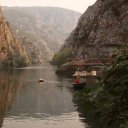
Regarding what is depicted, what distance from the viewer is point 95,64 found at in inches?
5876

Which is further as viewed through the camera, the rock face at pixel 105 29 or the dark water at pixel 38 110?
the rock face at pixel 105 29

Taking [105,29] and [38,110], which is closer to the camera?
[38,110]

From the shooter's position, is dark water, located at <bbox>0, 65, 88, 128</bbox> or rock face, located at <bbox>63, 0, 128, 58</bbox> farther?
rock face, located at <bbox>63, 0, 128, 58</bbox>

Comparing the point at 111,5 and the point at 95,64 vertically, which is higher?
the point at 111,5

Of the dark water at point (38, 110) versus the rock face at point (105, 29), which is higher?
the rock face at point (105, 29)

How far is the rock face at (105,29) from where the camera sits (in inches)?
6225

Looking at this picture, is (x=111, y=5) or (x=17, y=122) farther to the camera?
(x=111, y=5)

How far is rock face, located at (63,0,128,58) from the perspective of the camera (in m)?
158

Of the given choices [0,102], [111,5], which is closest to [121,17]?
[111,5]

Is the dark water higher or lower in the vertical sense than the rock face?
lower

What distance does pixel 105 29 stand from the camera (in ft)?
556

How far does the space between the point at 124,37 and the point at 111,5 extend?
27572 millimetres

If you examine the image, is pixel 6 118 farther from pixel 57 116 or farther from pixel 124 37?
pixel 124 37

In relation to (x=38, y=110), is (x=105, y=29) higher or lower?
higher
